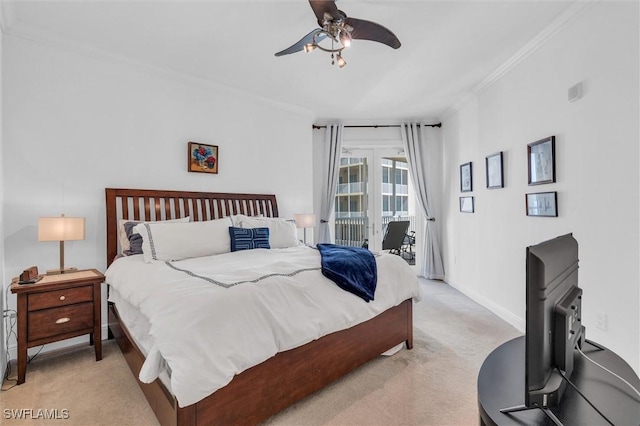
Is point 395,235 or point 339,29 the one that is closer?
point 339,29

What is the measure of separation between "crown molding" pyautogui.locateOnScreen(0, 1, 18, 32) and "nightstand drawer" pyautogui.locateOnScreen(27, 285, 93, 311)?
2163 millimetres

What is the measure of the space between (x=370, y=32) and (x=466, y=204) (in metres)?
2.92

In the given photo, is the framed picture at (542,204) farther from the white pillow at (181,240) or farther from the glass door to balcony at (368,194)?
the white pillow at (181,240)

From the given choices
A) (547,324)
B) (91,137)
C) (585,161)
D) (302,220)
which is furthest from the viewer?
(302,220)

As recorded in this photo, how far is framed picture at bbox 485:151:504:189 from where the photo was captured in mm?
3461

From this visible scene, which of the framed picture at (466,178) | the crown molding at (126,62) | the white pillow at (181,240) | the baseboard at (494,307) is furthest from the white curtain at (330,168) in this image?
the white pillow at (181,240)

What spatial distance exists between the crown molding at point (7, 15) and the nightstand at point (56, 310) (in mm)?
2045

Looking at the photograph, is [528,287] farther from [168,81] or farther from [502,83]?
[168,81]

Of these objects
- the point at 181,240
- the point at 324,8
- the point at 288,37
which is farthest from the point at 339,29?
the point at 181,240

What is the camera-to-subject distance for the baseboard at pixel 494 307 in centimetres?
316

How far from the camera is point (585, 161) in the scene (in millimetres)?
2400

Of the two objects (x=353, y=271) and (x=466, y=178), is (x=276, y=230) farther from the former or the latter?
(x=466, y=178)

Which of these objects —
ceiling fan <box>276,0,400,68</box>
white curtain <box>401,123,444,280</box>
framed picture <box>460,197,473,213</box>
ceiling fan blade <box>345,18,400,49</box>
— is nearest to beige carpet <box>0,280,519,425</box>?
framed picture <box>460,197,473,213</box>

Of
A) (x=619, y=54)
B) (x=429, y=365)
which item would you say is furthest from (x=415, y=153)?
(x=429, y=365)
